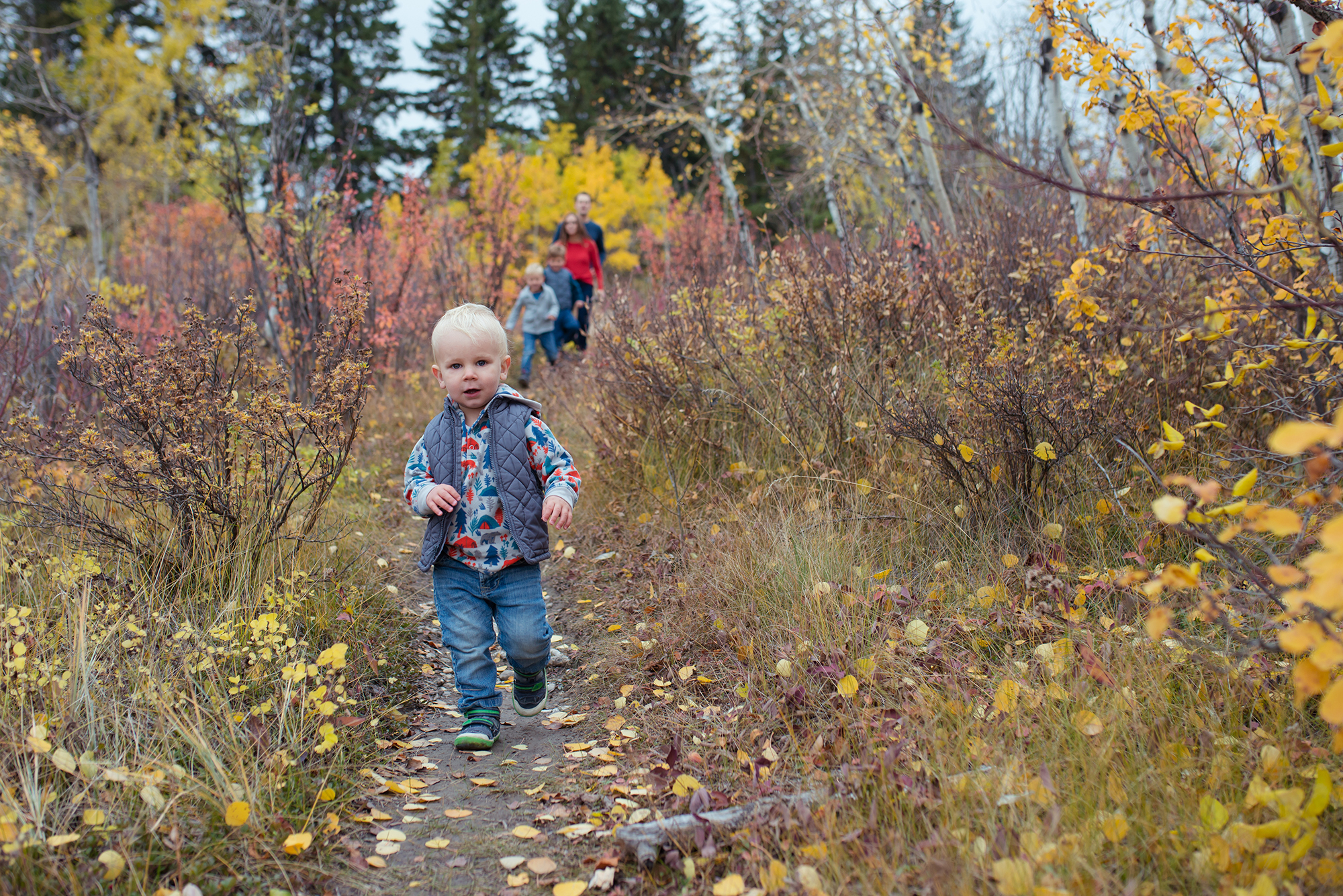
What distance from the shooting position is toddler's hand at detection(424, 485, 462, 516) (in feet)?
9.18

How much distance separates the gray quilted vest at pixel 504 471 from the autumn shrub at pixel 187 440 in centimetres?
56

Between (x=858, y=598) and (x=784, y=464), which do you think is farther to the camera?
(x=784, y=464)

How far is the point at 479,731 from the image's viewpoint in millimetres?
2811

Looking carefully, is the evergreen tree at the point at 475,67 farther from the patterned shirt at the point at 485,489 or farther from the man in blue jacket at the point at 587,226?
the patterned shirt at the point at 485,489

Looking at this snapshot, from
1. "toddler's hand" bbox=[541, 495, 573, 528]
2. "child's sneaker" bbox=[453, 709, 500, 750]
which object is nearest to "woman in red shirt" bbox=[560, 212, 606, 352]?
"toddler's hand" bbox=[541, 495, 573, 528]

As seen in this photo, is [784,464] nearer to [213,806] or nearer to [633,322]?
[633,322]

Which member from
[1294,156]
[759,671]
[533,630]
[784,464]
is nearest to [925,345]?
[784,464]

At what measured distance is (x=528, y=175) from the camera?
22016mm

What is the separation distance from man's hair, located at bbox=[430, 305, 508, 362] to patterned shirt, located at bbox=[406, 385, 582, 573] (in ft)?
0.65

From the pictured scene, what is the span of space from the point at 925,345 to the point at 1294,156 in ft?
6.64

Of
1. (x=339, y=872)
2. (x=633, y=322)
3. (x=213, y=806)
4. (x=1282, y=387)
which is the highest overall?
(x=633, y=322)

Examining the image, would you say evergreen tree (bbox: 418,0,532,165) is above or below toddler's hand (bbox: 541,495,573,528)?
above

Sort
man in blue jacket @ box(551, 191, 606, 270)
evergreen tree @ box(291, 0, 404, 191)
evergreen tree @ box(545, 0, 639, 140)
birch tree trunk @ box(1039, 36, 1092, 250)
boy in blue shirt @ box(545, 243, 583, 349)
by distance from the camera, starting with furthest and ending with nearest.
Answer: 1. evergreen tree @ box(545, 0, 639, 140)
2. evergreen tree @ box(291, 0, 404, 191)
3. man in blue jacket @ box(551, 191, 606, 270)
4. boy in blue shirt @ box(545, 243, 583, 349)
5. birch tree trunk @ box(1039, 36, 1092, 250)

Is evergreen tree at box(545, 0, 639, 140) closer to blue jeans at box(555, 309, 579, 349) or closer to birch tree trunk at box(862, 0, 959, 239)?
blue jeans at box(555, 309, 579, 349)
